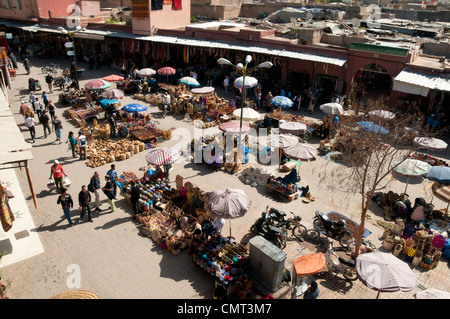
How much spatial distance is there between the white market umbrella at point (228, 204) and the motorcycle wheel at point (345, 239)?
11.9 feet

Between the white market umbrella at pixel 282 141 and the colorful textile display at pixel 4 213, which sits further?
the white market umbrella at pixel 282 141

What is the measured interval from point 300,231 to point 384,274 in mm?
4045

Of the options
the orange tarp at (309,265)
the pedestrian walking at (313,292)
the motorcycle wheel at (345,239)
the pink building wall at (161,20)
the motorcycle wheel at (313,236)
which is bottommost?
the motorcycle wheel at (313,236)

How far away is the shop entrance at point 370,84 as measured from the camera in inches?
982

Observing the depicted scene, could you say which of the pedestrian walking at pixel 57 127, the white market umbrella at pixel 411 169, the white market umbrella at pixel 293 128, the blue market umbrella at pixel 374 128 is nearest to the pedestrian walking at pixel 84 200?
the pedestrian walking at pixel 57 127

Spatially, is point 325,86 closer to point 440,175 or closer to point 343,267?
point 440,175

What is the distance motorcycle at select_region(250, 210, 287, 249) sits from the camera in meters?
11.4

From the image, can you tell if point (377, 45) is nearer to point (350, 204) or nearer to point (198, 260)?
point (350, 204)

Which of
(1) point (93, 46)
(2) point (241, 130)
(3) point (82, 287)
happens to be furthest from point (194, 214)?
(1) point (93, 46)

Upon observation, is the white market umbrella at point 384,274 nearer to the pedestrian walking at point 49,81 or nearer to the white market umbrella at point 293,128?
the white market umbrella at point 293,128

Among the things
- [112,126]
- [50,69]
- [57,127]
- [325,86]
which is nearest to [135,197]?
[112,126]

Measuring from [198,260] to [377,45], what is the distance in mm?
19722

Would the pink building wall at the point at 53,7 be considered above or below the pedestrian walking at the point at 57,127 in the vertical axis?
above

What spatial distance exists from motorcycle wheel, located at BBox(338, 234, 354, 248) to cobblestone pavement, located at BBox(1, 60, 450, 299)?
0.95 metres
